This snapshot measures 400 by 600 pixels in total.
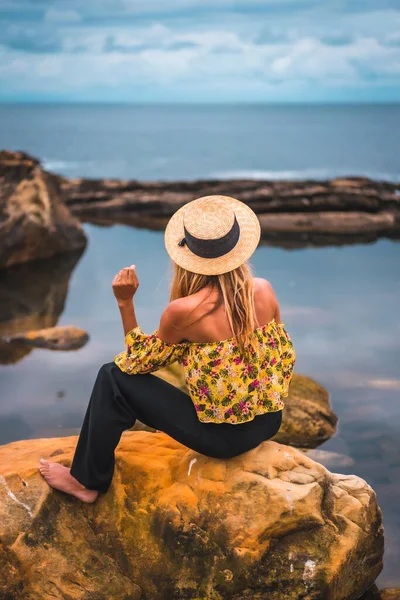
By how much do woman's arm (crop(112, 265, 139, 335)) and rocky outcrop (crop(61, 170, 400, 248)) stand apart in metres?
9.38

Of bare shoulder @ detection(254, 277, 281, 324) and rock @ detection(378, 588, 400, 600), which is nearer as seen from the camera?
bare shoulder @ detection(254, 277, 281, 324)

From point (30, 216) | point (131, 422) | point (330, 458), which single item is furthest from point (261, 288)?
point (30, 216)

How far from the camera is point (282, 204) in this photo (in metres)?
15.1

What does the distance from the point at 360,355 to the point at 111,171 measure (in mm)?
39137

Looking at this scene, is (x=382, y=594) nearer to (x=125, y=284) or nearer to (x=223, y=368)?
(x=223, y=368)

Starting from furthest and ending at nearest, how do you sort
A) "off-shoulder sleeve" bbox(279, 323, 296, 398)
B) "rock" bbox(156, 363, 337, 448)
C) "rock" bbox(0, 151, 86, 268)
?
"rock" bbox(0, 151, 86, 268) < "rock" bbox(156, 363, 337, 448) < "off-shoulder sleeve" bbox(279, 323, 296, 398)

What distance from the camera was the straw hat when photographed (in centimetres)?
333

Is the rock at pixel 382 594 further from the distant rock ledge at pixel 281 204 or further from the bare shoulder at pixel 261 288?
the distant rock ledge at pixel 281 204

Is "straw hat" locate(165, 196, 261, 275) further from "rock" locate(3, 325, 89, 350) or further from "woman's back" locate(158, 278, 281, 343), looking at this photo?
"rock" locate(3, 325, 89, 350)

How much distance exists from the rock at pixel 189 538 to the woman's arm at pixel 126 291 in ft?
2.43

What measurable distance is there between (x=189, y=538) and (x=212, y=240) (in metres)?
1.28

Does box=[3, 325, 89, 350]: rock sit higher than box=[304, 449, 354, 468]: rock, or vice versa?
box=[3, 325, 89, 350]: rock

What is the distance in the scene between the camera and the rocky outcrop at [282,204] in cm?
1389

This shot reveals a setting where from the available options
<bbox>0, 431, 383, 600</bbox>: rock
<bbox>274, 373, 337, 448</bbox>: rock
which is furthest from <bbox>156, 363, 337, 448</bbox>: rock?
<bbox>0, 431, 383, 600</bbox>: rock
